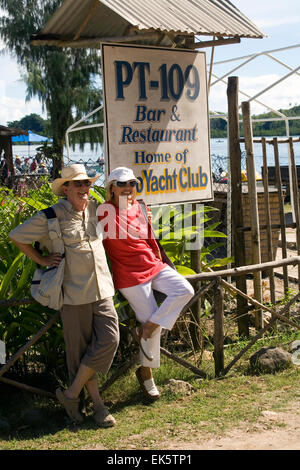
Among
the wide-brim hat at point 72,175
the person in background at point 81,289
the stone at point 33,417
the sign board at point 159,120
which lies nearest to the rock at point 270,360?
the sign board at point 159,120

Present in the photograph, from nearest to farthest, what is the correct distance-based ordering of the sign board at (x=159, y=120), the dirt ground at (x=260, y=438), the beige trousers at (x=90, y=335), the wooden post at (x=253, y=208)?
the dirt ground at (x=260, y=438), the beige trousers at (x=90, y=335), the sign board at (x=159, y=120), the wooden post at (x=253, y=208)

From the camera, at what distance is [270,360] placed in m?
5.24

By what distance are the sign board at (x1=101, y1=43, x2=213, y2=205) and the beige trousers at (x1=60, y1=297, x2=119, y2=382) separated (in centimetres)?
126

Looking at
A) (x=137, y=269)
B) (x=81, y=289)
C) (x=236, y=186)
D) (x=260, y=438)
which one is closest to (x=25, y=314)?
(x=81, y=289)

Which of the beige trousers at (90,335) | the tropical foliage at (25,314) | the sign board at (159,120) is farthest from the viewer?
the sign board at (159,120)

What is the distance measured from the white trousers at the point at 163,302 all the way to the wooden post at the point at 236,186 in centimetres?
182

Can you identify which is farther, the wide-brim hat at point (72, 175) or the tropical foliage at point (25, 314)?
the tropical foliage at point (25, 314)

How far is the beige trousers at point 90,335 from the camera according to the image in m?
4.12

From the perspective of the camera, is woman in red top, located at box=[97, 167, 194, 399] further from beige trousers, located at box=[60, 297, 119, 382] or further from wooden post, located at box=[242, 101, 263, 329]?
wooden post, located at box=[242, 101, 263, 329]

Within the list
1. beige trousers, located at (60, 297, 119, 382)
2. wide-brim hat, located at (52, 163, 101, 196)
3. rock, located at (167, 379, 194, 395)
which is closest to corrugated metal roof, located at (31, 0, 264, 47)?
wide-brim hat, located at (52, 163, 101, 196)

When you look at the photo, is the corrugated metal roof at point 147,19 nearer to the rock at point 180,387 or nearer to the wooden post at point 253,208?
the wooden post at point 253,208

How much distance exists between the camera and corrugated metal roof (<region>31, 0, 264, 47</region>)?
4.74 meters

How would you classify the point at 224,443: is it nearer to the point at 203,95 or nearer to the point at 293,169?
the point at 203,95

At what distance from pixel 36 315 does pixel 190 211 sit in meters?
1.94
